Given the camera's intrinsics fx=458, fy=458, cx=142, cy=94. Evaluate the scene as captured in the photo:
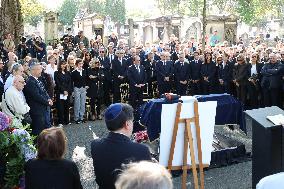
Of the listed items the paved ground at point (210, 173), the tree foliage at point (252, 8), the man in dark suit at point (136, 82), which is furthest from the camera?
the tree foliage at point (252, 8)

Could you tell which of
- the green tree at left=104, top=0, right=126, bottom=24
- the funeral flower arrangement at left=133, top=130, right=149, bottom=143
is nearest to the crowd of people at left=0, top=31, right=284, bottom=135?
the funeral flower arrangement at left=133, top=130, right=149, bottom=143

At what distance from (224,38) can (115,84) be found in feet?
60.2

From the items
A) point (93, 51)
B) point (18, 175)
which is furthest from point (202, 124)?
point (93, 51)

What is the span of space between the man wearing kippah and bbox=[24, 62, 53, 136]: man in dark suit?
5012 millimetres

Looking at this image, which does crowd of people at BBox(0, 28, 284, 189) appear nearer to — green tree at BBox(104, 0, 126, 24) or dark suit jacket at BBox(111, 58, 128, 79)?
dark suit jacket at BBox(111, 58, 128, 79)

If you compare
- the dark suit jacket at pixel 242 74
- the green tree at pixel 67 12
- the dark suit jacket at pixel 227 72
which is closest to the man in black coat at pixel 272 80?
the dark suit jacket at pixel 242 74

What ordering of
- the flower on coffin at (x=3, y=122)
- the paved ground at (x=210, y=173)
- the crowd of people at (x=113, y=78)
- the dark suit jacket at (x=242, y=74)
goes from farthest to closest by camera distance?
the dark suit jacket at (x=242, y=74) < the crowd of people at (x=113, y=78) < the paved ground at (x=210, y=173) < the flower on coffin at (x=3, y=122)

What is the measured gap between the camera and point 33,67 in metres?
8.78

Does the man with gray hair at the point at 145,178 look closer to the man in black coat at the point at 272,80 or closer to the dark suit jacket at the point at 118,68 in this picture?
the man in black coat at the point at 272,80

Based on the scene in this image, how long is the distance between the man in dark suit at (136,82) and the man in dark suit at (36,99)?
16.1 ft

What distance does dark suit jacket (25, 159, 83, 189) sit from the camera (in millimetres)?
3912

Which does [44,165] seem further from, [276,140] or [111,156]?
[276,140]

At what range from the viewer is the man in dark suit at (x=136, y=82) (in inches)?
539

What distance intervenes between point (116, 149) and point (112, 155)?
7cm
